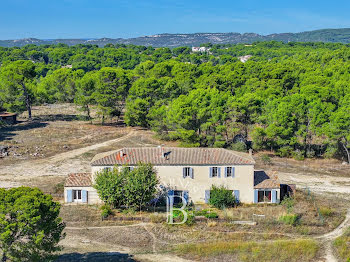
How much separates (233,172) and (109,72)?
43.0m

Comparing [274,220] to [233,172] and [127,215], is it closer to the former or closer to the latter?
[233,172]

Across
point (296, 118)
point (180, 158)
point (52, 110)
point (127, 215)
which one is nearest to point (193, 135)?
point (296, 118)

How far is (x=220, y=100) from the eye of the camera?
55.9 m

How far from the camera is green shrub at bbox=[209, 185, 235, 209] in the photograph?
3456cm

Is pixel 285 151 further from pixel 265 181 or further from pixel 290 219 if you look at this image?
pixel 290 219

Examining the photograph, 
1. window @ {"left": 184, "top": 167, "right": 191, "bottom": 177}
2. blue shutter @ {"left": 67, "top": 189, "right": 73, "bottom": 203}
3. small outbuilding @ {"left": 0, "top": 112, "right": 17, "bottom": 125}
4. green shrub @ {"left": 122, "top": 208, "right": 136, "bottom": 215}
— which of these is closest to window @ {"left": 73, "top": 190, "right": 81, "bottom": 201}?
blue shutter @ {"left": 67, "top": 189, "right": 73, "bottom": 203}

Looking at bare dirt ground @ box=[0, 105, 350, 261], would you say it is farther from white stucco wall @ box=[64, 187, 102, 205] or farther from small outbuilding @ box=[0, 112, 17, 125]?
white stucco wall @ box=[64, 187, 102, 205]

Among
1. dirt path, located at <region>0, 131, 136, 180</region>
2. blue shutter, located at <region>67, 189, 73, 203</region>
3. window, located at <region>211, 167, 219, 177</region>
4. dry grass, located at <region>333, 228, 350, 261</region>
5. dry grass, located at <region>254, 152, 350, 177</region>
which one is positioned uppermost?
window, located at <region>211, 167, 219, 177</region>

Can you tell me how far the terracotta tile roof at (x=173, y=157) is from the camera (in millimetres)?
34969

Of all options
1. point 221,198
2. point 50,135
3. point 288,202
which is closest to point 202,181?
point 221,198

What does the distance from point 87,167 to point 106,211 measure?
1549 cm

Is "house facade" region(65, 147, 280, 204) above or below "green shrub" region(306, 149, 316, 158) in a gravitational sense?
above

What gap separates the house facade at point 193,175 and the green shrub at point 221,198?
52 centimetres

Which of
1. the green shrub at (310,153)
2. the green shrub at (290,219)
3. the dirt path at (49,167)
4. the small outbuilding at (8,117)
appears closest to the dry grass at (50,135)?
the small outbuilding at (8,117)
